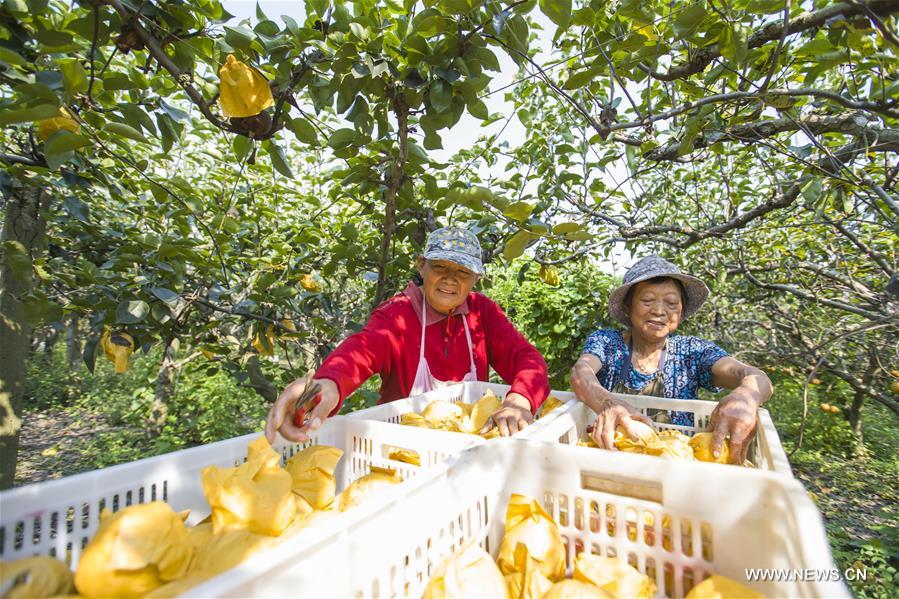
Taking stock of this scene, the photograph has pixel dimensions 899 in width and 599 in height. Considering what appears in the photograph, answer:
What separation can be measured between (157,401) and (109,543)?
16.1ft

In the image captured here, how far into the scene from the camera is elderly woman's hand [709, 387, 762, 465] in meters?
1.27

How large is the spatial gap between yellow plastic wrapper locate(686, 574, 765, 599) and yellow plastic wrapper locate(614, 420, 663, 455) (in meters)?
0.43

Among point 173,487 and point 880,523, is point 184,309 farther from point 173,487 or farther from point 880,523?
point 880,523

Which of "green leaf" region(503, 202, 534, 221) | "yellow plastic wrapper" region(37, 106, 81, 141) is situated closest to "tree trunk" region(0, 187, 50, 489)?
"yellow plastic wrapper" region(37, 106, 81, 141)

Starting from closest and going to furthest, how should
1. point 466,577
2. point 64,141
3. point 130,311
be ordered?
point 466,577 < point 64,141 < point 130,311

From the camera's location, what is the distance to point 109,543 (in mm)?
627

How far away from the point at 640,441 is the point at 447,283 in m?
1.03

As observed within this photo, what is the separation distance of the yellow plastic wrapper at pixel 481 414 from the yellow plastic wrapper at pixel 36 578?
3.27ft

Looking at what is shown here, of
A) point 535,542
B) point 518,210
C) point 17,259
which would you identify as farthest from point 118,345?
point 535,542

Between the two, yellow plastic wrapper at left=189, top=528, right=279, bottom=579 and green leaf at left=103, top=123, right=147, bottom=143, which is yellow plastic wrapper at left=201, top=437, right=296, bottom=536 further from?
green leaf at left=103, top=123, right=147, bottom=143

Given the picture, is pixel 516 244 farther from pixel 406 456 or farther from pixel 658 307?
pixel 406 456

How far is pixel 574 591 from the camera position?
2.53ft

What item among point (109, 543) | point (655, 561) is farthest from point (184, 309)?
point (655, 561)

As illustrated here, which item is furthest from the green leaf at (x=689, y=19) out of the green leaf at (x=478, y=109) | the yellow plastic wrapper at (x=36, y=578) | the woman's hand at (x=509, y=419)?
the yellow plastic wrapper at (x=36, y=578)
